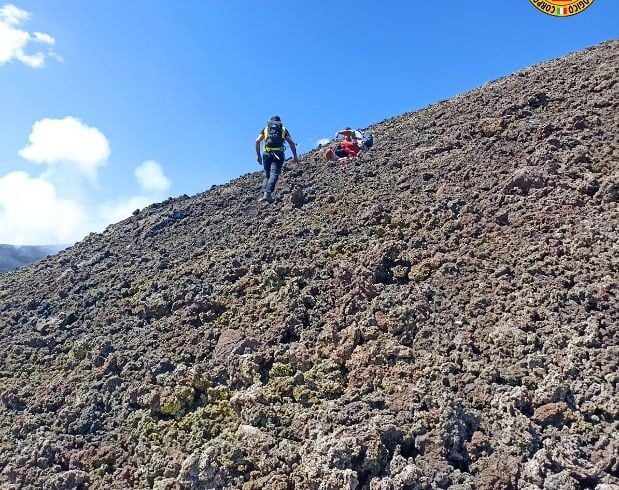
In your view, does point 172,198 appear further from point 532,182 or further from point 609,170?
point 609,170

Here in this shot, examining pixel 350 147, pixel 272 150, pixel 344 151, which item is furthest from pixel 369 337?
pixel 350 147

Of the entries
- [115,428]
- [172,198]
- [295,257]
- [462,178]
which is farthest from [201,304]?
[172,198]

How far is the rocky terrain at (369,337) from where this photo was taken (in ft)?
12.6

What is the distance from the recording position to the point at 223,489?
4.04 meters

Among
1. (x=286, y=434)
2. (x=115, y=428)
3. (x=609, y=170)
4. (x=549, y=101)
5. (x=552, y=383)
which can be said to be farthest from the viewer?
(x=549, y=101)

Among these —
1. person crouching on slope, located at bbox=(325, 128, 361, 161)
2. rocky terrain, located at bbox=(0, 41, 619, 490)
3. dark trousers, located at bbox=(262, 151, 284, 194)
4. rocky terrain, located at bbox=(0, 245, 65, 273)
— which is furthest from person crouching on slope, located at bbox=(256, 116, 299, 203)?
rocky terrain, located at bbox=(0, 245, 65, 273)

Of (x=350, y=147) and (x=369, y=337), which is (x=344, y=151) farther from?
(x=369, y=337)

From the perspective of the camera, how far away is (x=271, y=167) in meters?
10.0

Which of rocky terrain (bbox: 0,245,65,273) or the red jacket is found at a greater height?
rocky terrain (bbox: 0,245,65,273)

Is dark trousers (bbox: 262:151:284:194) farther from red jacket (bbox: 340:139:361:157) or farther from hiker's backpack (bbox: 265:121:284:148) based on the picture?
red jacket (bbox: 340:139:361:157)

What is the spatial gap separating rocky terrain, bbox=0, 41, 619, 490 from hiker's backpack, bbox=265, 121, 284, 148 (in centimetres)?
115

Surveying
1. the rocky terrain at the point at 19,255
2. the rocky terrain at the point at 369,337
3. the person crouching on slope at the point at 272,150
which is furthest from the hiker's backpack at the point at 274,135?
the rocky terrain at the point at 19,255

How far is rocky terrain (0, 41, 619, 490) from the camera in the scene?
385 centimetres

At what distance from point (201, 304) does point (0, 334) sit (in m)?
3.44
